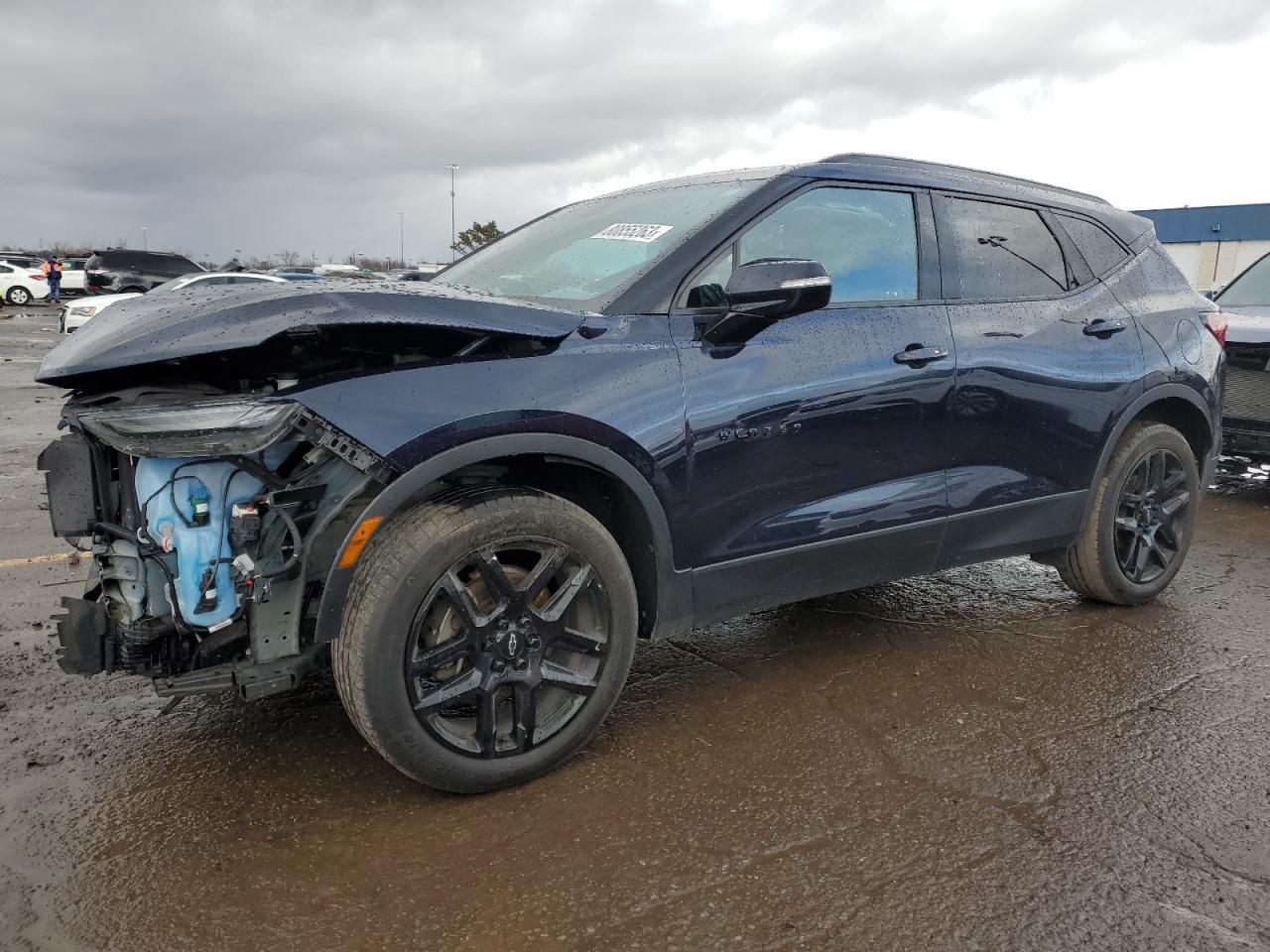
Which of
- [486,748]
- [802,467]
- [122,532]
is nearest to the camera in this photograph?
[122,532]

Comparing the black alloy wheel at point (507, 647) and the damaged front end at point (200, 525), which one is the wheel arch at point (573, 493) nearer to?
the damaged front end at point (200, 525)

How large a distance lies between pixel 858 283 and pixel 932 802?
1.73 m

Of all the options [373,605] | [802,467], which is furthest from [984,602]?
[373,605]

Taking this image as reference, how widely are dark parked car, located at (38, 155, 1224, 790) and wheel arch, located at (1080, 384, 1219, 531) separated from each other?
10 cm

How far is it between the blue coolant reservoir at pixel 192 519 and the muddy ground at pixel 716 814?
66cm

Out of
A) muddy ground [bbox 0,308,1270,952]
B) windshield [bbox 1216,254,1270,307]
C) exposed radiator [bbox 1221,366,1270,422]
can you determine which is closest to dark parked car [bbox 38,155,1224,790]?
muddy ground [bbox 0,308,1270,952]

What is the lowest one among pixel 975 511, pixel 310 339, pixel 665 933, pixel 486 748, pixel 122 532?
pixel 665 933

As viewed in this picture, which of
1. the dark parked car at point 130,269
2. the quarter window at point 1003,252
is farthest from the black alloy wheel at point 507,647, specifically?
the dark parked car at point 130,269

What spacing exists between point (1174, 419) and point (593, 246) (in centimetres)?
298

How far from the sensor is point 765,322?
9.48 ft

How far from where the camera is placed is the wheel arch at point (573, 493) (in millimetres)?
2355

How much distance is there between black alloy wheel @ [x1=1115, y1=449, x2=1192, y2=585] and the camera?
4.16 metres

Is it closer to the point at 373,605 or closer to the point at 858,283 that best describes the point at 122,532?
the point at 373,605

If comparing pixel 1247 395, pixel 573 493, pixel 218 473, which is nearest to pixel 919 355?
pixel 573 493
